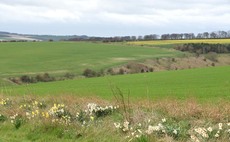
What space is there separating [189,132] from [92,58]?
255ft

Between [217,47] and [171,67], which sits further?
[217,47]

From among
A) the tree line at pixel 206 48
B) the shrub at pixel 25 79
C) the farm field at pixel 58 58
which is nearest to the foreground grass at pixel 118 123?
the shrub at pixel 25 79

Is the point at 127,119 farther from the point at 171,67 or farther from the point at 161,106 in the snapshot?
the point at 171,67

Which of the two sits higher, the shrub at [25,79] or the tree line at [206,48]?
the tree line at [206,48]

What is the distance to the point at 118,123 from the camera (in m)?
10.1

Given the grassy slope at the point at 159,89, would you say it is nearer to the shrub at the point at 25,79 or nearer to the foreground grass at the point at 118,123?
the foreground grass at the point at 118,123

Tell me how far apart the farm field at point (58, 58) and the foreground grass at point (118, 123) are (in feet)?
159

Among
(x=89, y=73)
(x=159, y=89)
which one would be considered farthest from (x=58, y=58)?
(x=159, y=89)

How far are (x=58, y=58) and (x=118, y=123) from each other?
7630 centimetres

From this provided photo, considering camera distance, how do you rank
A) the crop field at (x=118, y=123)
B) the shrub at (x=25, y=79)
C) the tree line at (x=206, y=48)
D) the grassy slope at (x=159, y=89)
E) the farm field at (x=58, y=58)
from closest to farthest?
the crop field at (x=118, y=123), the grassy slope at (x=159, y=89), the shrub at (x=25, y=79), the farm field at (x=58, y=58), the tree line at (x=206, y=48)

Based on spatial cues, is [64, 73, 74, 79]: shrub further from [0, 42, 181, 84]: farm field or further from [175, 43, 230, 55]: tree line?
A: [175, 43, 230, 55]: tree line

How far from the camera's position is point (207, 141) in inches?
322

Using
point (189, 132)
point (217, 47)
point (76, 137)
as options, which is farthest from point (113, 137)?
point (217, 47)

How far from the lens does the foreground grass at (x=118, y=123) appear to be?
888 centimetres
